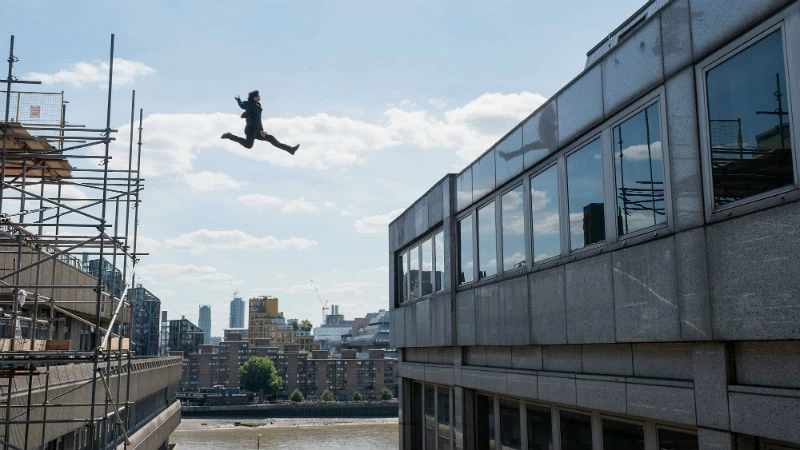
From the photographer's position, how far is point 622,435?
1120 cm

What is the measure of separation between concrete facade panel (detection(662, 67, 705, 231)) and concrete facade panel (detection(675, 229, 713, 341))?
0.20 m

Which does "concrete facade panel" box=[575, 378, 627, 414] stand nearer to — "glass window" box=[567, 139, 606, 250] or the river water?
"glass window" box=[567, 139, 606, 250]

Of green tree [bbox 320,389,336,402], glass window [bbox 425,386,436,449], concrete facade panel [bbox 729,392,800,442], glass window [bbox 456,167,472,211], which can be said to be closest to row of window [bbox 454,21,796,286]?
glass window [bbox 456,167,472,211]

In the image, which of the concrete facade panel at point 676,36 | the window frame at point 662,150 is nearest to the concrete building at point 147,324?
the window frame at point 662,150

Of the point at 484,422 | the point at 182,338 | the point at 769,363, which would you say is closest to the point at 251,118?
the point at 769,363

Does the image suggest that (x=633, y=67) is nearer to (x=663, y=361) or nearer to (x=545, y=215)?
(x=545, y=215)

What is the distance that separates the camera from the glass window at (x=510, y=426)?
15.4m

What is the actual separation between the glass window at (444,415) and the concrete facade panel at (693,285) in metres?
11.8

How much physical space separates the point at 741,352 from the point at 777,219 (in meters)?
1.60

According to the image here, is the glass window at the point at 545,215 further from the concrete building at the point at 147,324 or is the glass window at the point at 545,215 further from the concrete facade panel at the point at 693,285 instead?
the concrete building at the point at 147,324

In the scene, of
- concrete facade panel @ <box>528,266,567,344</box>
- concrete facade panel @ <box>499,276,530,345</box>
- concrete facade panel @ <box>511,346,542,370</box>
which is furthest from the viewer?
concrete facade panel @ <box>499,276,530,345</box>

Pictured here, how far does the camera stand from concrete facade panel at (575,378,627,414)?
1081cm

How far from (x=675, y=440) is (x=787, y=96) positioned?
15.1ft

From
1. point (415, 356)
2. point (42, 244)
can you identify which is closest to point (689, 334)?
point (42, 244)
